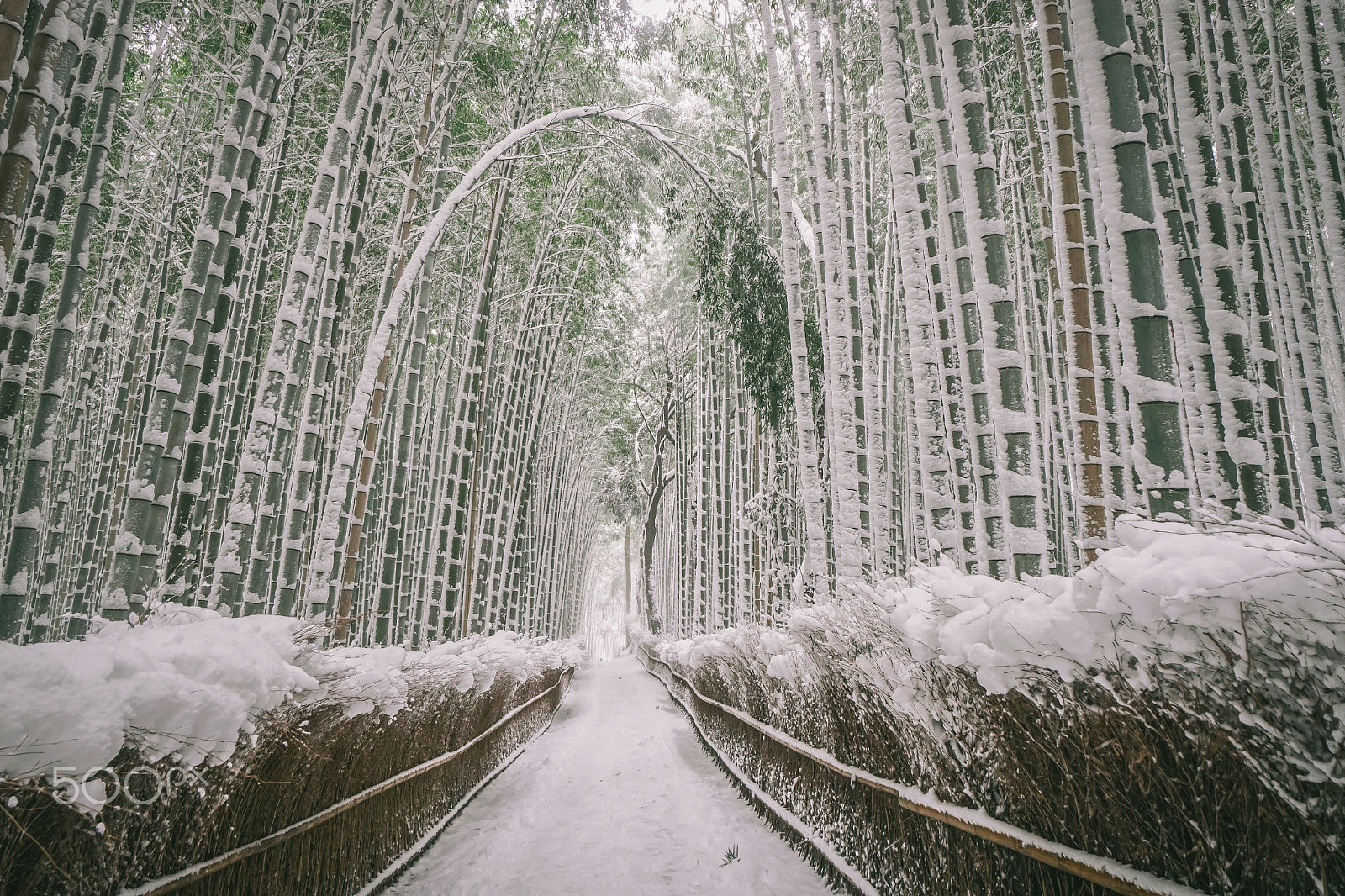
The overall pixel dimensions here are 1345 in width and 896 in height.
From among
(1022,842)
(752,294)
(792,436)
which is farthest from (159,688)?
(792,436)

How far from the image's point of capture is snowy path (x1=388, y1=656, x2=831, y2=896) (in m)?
2.59

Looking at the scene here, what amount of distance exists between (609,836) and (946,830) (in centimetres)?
209

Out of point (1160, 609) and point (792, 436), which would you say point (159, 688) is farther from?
point (792, 436)

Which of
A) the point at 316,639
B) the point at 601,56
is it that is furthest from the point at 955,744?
the point at 601,56

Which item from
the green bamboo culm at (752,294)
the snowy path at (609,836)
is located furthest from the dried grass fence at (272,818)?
the green bamboo culm at (752,294)

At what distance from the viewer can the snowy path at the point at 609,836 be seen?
259 centimetres

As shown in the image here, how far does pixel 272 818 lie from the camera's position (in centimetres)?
183

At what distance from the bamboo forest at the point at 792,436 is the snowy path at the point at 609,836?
0.23 feet

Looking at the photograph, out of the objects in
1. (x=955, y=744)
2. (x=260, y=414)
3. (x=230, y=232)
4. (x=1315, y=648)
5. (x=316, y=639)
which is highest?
(x=230, y=232)

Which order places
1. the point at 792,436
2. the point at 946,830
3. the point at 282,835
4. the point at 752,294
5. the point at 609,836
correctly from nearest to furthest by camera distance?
the point at 946,830
the point at 282,835
the point at 609,836
the point at 752,294
the point at 792,436

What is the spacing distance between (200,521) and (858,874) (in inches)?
194

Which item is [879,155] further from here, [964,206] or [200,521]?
[200,521]

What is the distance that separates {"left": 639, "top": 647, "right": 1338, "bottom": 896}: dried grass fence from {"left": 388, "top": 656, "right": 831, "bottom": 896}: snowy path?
247mm

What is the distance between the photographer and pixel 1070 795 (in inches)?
48.0
